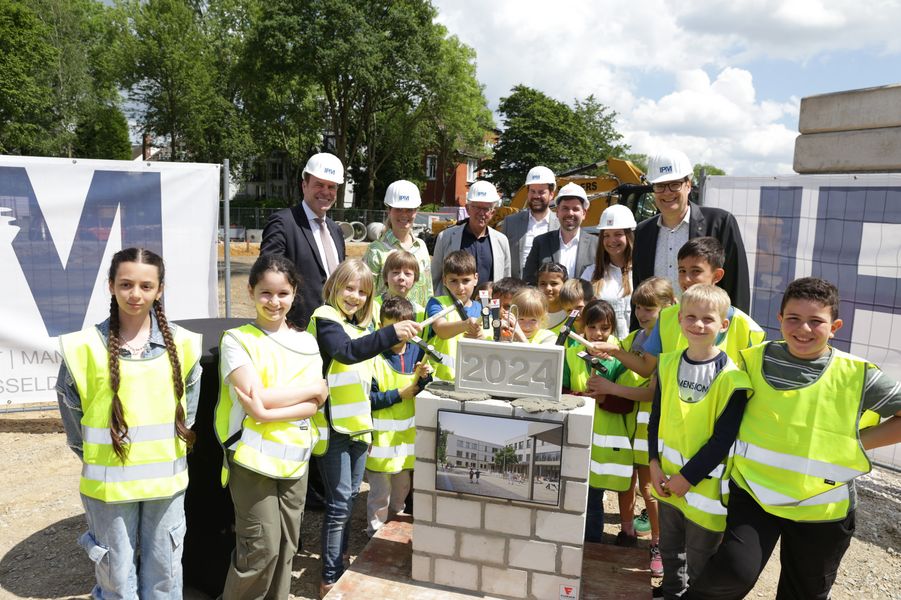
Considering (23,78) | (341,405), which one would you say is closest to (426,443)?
(341,405)

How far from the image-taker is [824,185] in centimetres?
506

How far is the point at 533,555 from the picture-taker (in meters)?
2.74

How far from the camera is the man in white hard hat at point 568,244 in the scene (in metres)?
4.50

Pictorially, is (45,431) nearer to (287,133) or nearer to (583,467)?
(583,467)

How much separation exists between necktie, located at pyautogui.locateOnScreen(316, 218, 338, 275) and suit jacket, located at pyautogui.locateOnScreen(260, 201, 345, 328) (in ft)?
0.28

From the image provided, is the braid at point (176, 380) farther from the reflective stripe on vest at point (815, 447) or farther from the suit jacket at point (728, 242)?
the suit jacket at point (728, 242)

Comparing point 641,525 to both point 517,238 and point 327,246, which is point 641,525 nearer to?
point 517,238

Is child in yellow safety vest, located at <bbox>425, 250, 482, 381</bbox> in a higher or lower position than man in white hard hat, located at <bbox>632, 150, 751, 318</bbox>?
lower

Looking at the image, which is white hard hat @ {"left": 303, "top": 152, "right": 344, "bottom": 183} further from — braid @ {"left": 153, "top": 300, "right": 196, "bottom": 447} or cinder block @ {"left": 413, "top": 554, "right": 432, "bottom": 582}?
cinder block @ {"left": 413, "top": 554, "right": 432, "bottom": 582}

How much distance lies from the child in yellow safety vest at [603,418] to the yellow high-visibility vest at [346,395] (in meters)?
1.14

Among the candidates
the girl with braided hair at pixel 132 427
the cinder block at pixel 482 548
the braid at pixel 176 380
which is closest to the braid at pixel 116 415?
the girl with braided hair at pixel 132 427

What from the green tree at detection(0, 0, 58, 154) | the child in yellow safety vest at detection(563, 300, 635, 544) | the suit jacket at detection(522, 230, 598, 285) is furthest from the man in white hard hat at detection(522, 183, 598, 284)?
the green tree at detection(0, 0, 58, 154)

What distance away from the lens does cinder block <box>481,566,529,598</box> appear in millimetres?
2771

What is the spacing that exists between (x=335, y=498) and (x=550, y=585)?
113 cm
